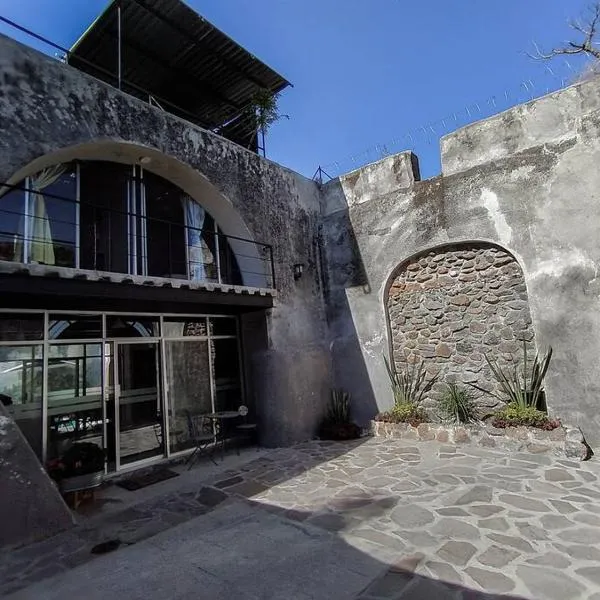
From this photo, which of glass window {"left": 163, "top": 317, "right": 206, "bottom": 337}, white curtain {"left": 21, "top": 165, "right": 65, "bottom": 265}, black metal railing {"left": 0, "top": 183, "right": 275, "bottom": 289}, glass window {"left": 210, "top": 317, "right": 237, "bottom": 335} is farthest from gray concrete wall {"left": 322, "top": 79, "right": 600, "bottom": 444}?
white curtain {"left": 21, "top": 165, "right": 65, "bottom": 265}

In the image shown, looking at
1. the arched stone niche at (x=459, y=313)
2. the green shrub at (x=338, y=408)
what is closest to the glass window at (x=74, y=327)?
the green shrub at (x=338, y=408)

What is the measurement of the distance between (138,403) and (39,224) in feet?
10.8

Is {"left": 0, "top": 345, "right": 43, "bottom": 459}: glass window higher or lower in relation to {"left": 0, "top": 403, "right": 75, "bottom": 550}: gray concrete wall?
higher

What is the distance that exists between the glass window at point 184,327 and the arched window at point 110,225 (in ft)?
2.80

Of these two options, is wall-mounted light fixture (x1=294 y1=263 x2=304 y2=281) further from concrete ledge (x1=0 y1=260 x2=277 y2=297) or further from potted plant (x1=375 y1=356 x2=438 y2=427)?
potted plant (x1=375 y1=356 x2=438 y2=427)

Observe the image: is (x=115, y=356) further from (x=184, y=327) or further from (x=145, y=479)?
(x=145, y=479)

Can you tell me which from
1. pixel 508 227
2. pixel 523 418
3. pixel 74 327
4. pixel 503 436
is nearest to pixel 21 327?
pixel 74 327

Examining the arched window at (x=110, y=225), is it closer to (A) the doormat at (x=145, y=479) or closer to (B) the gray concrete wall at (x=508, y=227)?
(B) the gray concrete wall at (x=508, y=227)

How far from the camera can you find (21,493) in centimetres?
413

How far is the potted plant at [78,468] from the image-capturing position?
5168mm

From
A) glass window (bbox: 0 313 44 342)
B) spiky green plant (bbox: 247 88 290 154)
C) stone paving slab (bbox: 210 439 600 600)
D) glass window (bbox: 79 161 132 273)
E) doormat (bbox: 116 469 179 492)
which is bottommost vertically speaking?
stone paving slab (bbox: 210 439 600 600)

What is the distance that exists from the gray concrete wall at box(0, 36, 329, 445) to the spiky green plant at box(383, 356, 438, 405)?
5.18ft

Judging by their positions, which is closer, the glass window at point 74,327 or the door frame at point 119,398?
the glass window at point 74,327

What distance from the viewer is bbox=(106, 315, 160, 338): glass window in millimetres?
6703
